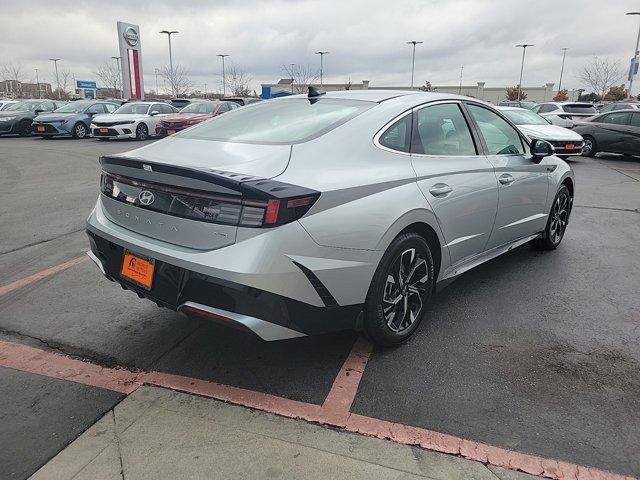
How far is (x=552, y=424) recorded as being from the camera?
2.57 meters

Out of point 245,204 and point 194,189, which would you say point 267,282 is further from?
point 194,189

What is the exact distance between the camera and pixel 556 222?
17.9 feet

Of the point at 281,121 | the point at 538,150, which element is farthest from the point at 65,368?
the point at 538,150

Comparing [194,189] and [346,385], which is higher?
[194,189]

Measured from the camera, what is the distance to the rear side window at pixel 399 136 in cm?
321

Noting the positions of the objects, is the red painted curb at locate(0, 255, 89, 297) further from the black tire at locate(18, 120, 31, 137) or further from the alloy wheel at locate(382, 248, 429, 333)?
the black tire at locate(18, 120, 31, 137)

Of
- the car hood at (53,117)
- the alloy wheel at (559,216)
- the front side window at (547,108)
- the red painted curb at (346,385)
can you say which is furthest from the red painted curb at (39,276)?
the front side window at (547,108)

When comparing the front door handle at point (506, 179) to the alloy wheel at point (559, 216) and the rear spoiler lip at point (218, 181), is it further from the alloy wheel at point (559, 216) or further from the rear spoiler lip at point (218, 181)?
the rear spoiler lip at point (218, 181)

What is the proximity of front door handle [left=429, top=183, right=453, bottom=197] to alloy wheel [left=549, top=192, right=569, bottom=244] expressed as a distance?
231cm

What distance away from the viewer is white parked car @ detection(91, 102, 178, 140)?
17812 mm

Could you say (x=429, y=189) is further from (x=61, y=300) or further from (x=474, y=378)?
(x=61, y=300)

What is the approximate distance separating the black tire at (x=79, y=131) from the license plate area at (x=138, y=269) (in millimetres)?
18938

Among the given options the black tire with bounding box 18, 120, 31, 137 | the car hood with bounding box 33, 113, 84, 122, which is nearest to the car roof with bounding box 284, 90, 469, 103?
the car hood with bounding box 33, 113, 84, 122

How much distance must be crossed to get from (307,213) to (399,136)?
3.60ft
